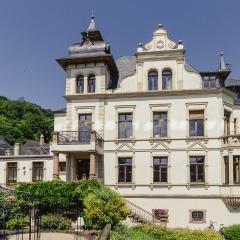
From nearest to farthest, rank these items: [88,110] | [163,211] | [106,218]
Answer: [106,218]
[163,211]
[88,110]

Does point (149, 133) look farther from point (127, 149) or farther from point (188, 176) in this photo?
point (188, 176)

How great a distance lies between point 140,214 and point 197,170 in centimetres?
518

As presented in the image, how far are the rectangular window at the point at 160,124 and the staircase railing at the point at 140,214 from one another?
5.45 metres

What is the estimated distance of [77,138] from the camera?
95.4ft

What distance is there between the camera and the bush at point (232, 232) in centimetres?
2398

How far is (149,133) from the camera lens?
29.1m

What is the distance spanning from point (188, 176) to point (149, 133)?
4219 millimetres

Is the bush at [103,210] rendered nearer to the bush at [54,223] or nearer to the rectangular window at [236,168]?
the bush at [54,223]

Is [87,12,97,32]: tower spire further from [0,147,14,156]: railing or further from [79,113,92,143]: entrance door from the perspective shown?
[0,147,14,156]: railing

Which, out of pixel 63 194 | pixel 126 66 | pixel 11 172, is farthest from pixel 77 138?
pixel 11 172

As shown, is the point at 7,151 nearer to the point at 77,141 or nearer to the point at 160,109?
the point at 77,141

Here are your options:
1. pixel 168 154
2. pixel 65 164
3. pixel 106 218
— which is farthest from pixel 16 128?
pixel 106 218

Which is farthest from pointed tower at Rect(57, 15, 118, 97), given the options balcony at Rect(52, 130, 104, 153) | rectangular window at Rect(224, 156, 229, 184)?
rectangular window at Rect(224, 156, 229, 184)

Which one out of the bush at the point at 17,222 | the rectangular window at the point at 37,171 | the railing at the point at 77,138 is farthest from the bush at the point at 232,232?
the rectangular window at the point at 37,171
